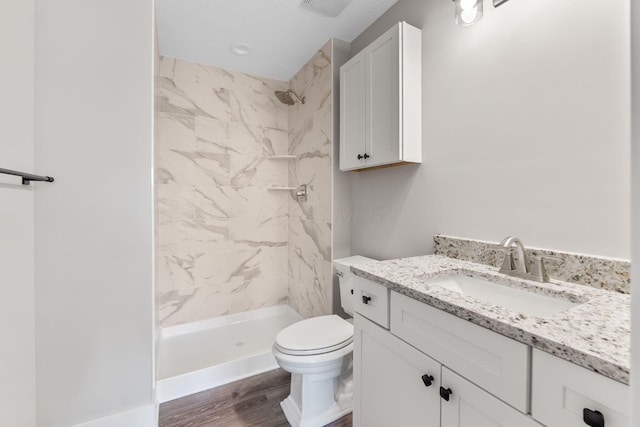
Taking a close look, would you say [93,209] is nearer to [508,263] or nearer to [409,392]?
[409,392]

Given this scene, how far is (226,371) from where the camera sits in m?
1.96

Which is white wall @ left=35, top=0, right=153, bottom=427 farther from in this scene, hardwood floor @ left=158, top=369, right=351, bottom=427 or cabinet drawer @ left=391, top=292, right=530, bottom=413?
cabinet drawer @ left=391, top=292, right=530, bottom=413

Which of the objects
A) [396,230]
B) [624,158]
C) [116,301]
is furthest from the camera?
[396,230]

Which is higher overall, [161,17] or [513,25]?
[161,17]

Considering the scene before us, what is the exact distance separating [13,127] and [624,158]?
2.22m

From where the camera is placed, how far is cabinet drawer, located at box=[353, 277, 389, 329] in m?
1.12

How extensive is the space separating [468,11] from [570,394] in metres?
1.44

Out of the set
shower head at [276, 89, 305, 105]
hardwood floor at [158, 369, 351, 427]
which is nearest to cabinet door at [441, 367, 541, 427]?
hardwood floor at [158, 369, 351, 427]

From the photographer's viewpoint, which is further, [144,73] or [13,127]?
[144,73]

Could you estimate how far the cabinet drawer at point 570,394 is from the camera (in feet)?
1.83

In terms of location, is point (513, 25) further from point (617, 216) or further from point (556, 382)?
point (556, 382)

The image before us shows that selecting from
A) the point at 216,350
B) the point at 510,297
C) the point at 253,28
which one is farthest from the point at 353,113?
the point at 216,350

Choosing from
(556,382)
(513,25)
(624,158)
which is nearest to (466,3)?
(513,25)

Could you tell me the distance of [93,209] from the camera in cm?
139
